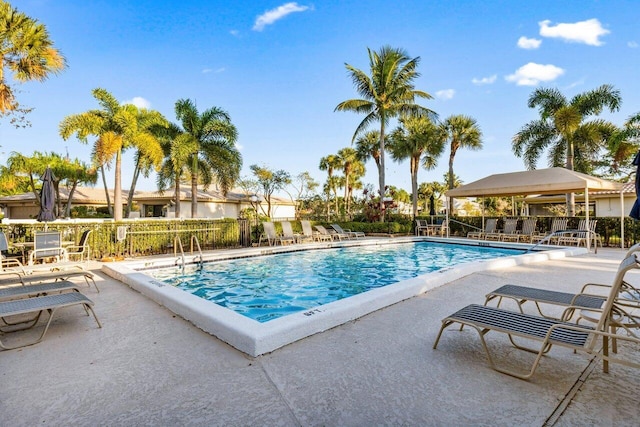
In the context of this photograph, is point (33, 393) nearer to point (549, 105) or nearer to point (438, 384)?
point (438, 384)

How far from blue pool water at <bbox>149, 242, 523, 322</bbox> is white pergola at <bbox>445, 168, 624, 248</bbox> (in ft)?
9.34

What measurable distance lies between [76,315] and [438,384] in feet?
16.0

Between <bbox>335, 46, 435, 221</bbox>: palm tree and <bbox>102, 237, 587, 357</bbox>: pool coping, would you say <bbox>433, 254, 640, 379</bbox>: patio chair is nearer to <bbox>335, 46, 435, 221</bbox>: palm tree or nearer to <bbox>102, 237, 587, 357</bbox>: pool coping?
<bbox>102, 237, 587, 357</bbox>: pool coping

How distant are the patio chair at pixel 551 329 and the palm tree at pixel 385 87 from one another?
58.6 ft

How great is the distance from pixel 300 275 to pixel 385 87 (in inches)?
655

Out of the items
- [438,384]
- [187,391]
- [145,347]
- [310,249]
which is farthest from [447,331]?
[310,249]

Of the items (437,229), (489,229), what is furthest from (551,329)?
(437,229)

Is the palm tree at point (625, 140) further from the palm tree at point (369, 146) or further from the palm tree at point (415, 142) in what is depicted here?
the palm tree at point (369, 146)

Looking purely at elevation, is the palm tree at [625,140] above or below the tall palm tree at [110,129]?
below

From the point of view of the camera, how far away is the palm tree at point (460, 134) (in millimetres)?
26047

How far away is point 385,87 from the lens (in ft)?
69.5

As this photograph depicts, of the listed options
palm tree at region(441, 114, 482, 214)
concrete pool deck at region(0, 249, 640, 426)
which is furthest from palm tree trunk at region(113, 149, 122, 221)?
palm tree at region(441, 114, 482, 214)

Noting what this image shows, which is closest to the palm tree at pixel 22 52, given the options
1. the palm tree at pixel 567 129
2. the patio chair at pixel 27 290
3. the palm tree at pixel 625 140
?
the patio chair at pixel 27 290

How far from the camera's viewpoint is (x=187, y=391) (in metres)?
2.61
